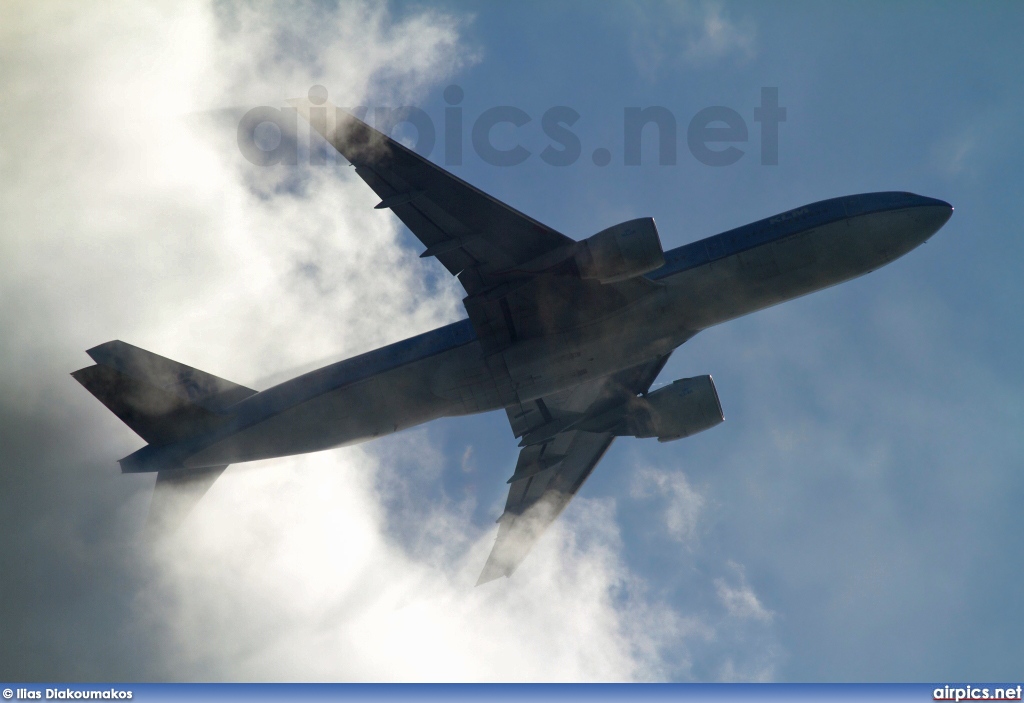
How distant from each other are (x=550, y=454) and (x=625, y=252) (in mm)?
14318

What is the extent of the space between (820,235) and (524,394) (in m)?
12.0

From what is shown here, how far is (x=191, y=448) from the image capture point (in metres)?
28.2

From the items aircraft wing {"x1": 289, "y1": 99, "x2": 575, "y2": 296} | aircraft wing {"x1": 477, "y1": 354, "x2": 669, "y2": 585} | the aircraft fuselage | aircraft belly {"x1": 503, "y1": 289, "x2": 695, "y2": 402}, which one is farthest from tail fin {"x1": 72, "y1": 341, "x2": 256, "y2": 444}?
aircraft wing {"x1": 477, "y1": 354, "x2": 669, "y2": 585}

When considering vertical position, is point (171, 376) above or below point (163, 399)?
above

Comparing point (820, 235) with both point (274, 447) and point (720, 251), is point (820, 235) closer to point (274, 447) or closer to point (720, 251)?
point (720, 251)

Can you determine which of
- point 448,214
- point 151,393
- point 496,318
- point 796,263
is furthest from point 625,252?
point 151,393

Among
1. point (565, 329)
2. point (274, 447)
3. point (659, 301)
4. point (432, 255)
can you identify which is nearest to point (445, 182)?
point (432, 255)

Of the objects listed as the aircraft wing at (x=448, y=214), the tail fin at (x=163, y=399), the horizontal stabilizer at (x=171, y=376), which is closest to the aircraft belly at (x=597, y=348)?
the aircraft wing at (x=448, y=214)

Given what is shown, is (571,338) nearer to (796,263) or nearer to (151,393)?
(796,263)

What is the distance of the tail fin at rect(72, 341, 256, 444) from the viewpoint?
91.9ft

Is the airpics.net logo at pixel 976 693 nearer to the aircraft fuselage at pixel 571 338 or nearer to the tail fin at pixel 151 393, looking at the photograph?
the aircraft fuselage at pixel 571 338

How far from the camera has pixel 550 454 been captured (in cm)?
3591

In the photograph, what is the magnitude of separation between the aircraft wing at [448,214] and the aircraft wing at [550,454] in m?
8.65

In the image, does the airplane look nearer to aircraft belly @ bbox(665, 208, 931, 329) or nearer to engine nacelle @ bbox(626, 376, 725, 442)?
aircraft belly @ bbox(665, 208, 931, 329)
